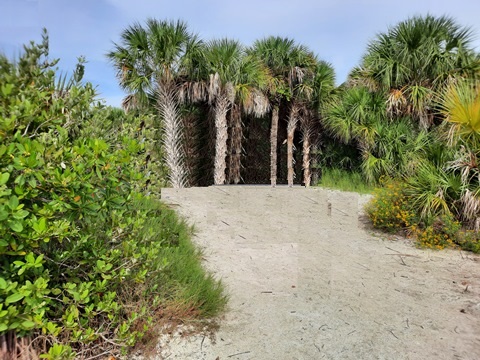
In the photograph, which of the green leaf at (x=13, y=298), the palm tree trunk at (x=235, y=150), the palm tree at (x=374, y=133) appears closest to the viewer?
the green leaf at (x=13, y=298)

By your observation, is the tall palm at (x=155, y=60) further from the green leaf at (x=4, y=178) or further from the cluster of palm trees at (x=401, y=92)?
the green leaf at (x=4, y=178)

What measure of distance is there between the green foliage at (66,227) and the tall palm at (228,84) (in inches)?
343

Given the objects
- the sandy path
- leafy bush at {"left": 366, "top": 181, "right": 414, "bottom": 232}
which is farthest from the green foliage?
leafy bush at {"left": 366, "top": 181, "right": 414, "bottom": 232}

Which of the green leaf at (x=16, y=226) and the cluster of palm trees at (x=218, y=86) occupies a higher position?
the cluster of palm trees at (x=218, y=86)

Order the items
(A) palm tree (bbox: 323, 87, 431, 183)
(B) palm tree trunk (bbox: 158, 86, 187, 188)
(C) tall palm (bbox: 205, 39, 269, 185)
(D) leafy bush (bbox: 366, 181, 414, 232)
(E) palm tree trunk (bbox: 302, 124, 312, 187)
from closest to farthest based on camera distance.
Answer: (D) leafy bush (bbox: 366, 181, 414, 232) < (A) palm tree (bbox: 323, 87, 431, 183) < (C) tall palm (bbox: 205, 39, 269, 185) < (B) palm tree trunk (bbox: 158, 86, 187, 188) < (E) palm tree trunk (bbox: 302, 124, 312, 187)

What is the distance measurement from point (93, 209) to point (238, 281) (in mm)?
2805

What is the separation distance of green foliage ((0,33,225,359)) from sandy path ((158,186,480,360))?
0.61 meters

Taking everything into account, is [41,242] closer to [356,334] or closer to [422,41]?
[356,334]

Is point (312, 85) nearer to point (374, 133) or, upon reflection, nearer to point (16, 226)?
point (374, 133)

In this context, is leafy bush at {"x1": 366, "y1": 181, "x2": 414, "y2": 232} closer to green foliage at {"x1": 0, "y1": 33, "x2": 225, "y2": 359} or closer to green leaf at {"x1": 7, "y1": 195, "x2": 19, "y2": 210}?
green foliage at {"x1": 0, "y1": 33, "x2": 225, "y2": 359}

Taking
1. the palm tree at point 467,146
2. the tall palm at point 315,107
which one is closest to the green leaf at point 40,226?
the palm tree at point 467,146

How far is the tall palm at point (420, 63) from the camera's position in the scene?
10.9 m

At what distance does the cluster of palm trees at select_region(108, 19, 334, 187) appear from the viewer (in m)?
11.3

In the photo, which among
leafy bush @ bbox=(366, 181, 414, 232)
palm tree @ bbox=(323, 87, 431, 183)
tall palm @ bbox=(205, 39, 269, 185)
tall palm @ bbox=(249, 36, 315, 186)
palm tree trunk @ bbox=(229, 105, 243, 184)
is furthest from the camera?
palm tree trunk @ bbox=(229, 105, 243, 184)
